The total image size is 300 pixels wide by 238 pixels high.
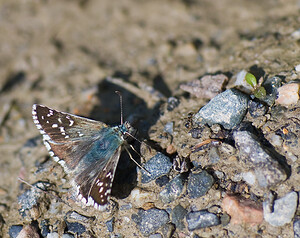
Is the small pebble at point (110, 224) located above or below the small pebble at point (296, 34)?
below

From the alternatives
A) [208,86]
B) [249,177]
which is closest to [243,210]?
[249,177]

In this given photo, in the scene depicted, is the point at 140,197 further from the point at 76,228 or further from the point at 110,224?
the point at 76,228

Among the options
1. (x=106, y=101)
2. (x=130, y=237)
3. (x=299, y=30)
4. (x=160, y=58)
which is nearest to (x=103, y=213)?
(x=130, y=237)

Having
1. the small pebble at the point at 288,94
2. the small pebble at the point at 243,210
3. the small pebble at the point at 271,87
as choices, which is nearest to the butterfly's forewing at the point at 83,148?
the small pebble at the point at 243,210

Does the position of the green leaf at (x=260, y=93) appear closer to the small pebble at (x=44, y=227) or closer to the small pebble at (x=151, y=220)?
the small pebble at (x=151, y=220)

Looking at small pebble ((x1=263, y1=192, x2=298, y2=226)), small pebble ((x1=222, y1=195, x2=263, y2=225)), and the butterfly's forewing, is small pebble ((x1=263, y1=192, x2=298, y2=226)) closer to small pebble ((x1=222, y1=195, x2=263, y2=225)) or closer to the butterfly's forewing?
small pebble ((x1=222, y1=195, x2=263, y2=225))

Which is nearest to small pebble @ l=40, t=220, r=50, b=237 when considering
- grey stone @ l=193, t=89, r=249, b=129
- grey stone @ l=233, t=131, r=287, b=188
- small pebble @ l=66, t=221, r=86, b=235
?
small pebble @ l=66, t=221, r=86, b=235
